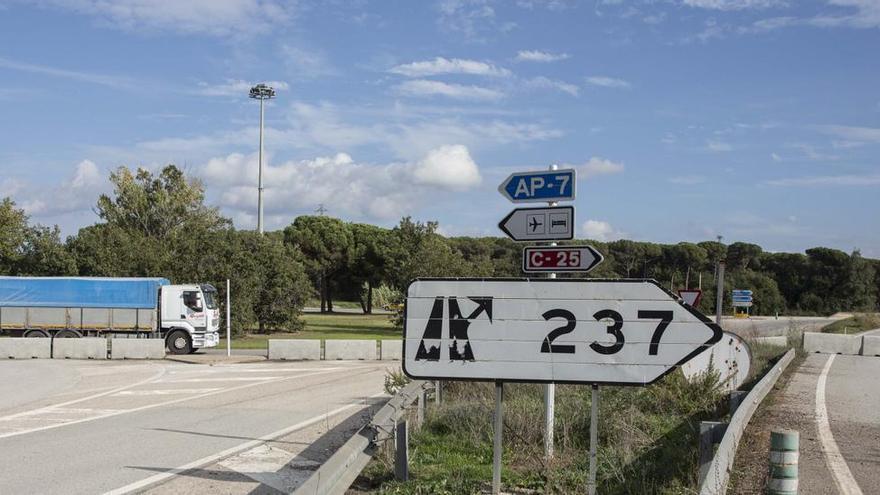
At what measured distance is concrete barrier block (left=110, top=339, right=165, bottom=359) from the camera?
27922 mm

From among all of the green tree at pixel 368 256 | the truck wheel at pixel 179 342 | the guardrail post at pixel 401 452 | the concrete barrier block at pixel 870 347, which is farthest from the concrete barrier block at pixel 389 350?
the green tree at pixel 368 256

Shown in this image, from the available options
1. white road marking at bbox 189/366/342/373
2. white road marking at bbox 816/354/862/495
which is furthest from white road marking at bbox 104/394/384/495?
white road marking at bbox 189/366/342/373

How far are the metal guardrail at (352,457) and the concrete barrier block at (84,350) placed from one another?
72.9ft

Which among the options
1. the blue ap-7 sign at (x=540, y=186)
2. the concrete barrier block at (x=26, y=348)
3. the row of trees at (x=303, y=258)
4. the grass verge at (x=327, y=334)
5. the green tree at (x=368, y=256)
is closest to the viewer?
the blue ap-7 sign at (x=540, y=186)

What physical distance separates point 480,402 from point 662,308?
16.2 ft

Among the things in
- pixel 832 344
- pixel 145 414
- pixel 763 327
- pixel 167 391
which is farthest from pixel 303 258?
pixel 145 414

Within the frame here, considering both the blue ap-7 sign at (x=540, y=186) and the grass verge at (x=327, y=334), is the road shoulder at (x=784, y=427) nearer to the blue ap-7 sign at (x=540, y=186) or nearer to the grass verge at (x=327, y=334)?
the blue ap-7 sign at (x=540, y=186)

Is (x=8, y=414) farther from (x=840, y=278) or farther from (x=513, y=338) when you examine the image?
(x=840, y=278)

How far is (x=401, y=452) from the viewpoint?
7277 mm

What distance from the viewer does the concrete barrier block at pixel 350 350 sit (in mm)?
27856

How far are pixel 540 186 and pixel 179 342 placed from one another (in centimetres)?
2481

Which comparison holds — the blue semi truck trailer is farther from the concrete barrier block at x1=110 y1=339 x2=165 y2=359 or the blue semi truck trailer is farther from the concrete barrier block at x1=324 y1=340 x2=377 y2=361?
the concrete barrier block at x1=324 y1=340 x2=377 y2=361

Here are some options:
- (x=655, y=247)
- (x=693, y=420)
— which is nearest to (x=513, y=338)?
(x=693, y=420)

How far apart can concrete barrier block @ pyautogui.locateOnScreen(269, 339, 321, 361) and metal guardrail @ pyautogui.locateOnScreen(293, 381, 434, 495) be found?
1952cm
